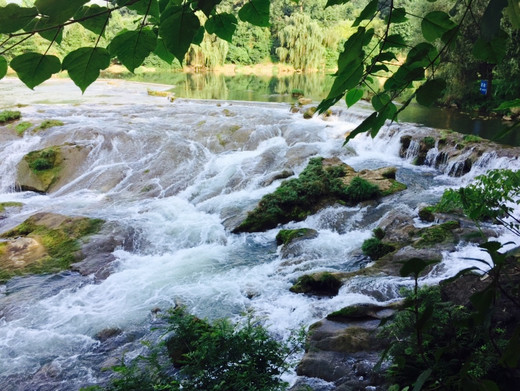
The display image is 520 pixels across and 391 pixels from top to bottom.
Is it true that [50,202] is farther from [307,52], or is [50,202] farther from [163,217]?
[307,52]

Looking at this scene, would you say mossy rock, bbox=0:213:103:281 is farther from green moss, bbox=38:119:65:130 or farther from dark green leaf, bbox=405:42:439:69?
dark green leaf, bbox=405:42:439:69

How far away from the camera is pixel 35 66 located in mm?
720

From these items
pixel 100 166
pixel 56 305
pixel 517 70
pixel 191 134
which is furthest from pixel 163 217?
pixel 517 70

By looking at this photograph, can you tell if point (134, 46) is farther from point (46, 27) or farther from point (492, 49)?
point (492, 49)

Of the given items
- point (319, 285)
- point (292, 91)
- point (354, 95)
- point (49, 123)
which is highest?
point (292, 91)

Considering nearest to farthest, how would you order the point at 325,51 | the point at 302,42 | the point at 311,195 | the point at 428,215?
the point at 428,215 < the point at 311,195 < the point at 302,42 < the point at 325,51

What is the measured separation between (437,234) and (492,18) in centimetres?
708

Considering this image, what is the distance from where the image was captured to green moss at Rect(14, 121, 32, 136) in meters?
14.4

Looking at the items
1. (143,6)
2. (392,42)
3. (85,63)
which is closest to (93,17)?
(85,63)

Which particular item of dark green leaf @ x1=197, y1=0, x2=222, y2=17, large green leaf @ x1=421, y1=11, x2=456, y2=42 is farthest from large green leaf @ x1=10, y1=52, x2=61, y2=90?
large green leaf @ x1=421, y1=11, x2=456, y2=42

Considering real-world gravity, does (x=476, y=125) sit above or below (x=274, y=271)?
above

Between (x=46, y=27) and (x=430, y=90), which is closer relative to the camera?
(x=46, y=27)

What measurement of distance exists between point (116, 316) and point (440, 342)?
4.85m

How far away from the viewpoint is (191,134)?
15.1 meters
